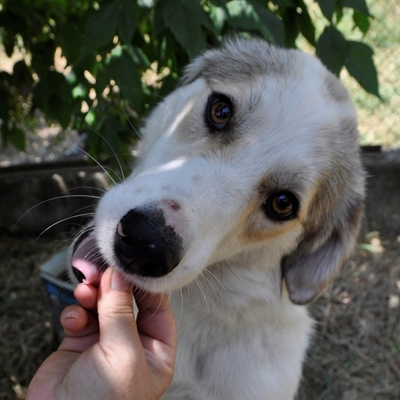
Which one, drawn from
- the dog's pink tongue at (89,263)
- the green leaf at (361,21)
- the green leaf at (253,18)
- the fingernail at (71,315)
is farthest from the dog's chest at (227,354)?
the green leaf at (361,21)

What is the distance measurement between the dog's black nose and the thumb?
75 mm

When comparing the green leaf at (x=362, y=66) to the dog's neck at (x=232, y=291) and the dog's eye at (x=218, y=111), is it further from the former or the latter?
the dog's neck at (x=232, y=291)

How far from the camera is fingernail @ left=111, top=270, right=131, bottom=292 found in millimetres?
1510

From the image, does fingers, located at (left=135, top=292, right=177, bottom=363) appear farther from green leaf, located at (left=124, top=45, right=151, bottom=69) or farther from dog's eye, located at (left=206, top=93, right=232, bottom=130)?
green leaf, located at (left=124, top=45, right=151, bottom=69)

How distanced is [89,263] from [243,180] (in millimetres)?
717

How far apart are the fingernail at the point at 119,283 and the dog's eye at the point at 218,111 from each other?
2.73ft

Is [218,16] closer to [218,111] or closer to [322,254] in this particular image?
[218,111]

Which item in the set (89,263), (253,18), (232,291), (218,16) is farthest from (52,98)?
(232,291)

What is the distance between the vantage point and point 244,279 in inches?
86.4

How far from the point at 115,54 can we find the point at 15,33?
3.98ft

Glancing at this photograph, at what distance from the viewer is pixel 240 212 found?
1864 mm

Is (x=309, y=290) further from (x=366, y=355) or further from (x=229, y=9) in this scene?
(x=366, y=355)

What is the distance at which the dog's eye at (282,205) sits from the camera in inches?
76.4

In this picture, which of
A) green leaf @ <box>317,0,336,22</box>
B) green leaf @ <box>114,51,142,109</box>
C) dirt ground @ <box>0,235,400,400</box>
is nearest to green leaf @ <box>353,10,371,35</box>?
green leaf @ <box>317,0,336,22</box>
